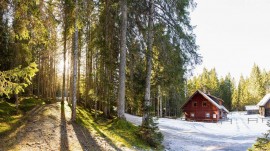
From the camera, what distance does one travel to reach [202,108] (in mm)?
47062

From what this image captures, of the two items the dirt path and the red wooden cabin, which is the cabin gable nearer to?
the red wooden cabin

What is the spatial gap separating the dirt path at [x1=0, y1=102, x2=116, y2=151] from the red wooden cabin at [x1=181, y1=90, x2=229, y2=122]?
3632 cm

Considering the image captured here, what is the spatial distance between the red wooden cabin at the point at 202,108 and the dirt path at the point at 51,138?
36.3 metres

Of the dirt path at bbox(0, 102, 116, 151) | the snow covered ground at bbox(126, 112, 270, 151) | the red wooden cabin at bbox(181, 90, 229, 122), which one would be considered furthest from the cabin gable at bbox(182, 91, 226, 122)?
the dirt path at bbox(0, 102, 116, 151)

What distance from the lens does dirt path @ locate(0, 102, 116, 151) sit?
9.34 meters

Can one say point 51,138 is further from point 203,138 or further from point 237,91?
point 237,91

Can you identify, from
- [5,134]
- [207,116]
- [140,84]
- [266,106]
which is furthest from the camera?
[266,106]

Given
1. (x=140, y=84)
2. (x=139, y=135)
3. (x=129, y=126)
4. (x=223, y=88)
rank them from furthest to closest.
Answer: (x=223, y=88)
(x=140, y=84)
(x=129, y=126)
(x=139, y=135)

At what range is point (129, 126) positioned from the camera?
15664mm

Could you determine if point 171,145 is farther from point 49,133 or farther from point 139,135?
point 49,133

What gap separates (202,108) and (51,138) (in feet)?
131

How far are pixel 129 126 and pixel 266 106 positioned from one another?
52.1 m

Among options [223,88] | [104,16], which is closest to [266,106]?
[223,88]

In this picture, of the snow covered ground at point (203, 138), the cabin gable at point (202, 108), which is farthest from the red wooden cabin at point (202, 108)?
the snow covered ground at point (203, 138)
